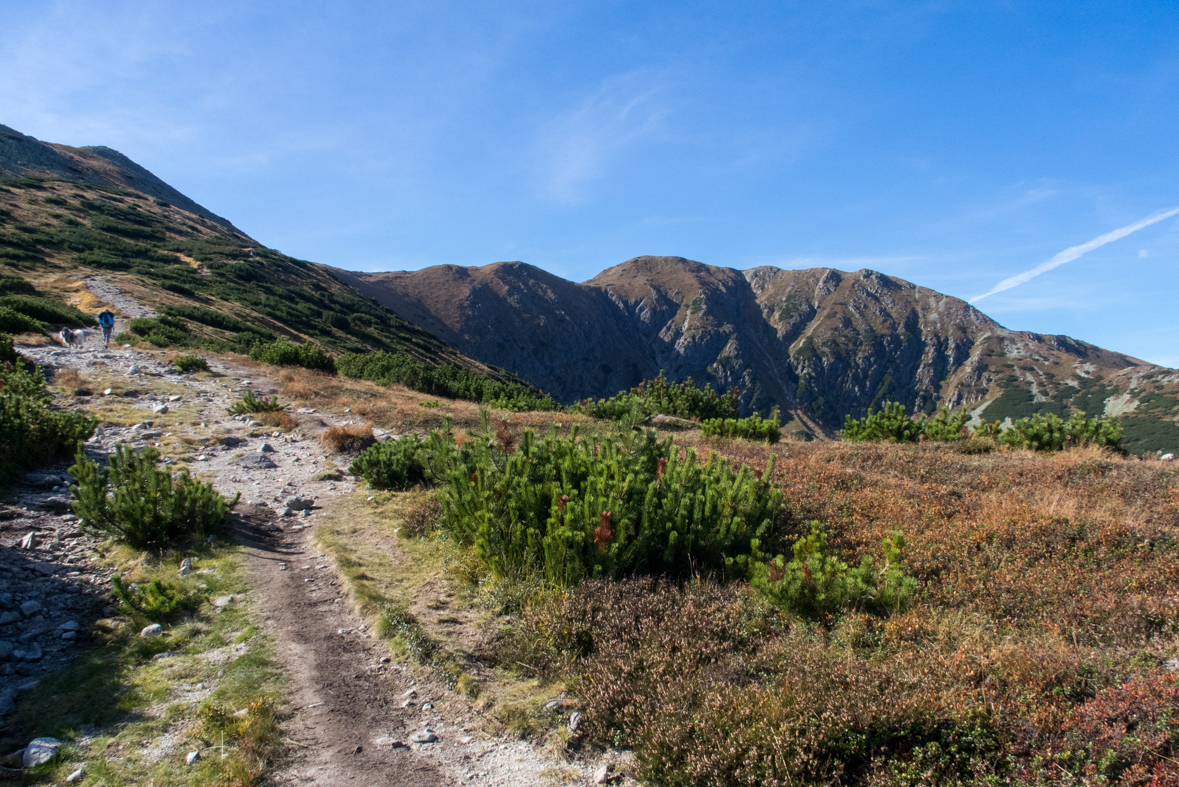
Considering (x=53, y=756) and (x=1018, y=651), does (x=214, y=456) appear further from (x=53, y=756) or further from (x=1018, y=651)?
(x=1018, y=651)

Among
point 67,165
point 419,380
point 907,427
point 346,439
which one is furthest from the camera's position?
point 67,165

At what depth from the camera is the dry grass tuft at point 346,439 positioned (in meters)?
11.0

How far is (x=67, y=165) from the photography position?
78.2 m

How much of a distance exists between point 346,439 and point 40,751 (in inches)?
326

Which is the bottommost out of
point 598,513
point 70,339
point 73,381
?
point 598,513

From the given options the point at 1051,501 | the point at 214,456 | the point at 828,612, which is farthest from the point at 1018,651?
the point at 214,456

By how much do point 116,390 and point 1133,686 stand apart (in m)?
17.1

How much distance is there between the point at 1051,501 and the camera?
23.7ft

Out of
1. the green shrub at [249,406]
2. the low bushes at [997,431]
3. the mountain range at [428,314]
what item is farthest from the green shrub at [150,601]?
the low bushes at [997,431]

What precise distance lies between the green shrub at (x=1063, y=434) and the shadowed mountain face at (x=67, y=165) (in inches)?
3512

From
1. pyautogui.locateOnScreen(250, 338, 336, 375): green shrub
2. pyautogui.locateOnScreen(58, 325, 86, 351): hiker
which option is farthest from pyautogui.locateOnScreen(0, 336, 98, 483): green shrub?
pyautogui.locateOnScreen(250, 338, 336, 375): green shrub

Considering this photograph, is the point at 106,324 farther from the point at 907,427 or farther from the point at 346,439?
the point at 907,427

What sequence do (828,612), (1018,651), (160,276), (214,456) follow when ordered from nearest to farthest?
(1018,651), (828,612), (214,456), (160,276)

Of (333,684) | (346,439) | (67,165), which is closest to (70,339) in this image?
(346,439)
